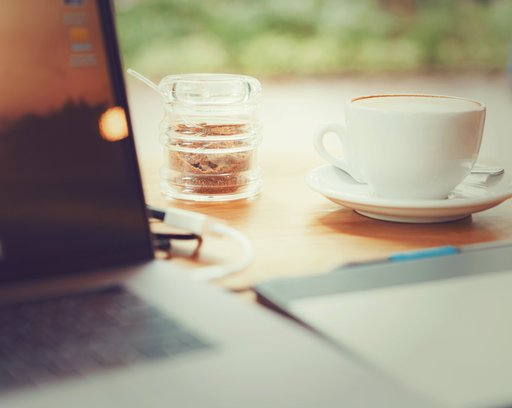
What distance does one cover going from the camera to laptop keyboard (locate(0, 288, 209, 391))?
Answer: 1.51ft

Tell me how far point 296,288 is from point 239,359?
15cm

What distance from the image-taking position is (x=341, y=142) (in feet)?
3.11

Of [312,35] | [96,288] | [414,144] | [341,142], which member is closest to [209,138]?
[341,142]

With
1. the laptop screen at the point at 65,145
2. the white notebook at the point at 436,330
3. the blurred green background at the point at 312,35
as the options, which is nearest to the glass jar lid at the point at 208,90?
the laptop screen at the point at 65,145

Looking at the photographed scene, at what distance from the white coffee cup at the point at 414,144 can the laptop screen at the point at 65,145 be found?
0.95 ft

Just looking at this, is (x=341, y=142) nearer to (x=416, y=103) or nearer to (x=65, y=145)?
(x=416, y=103)

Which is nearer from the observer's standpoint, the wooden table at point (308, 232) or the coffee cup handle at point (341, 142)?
the wooden table at point (308, 232)

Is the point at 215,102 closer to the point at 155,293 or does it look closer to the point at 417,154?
the point at 417,154

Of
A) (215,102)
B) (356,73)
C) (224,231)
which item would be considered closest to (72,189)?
(224,231)

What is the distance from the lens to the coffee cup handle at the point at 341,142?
929 millimetres

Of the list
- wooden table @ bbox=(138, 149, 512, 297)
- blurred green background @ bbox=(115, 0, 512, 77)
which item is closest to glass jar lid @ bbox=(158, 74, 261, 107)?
wooden table @ bbox=(138, 149, 512, 297)

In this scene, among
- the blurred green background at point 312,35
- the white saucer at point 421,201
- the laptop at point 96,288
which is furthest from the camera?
the blurred green background at point 312,35

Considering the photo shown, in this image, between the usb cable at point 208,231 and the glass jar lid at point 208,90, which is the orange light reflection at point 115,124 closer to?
the usb cable at point 208,231

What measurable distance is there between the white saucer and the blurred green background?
4.91 m
